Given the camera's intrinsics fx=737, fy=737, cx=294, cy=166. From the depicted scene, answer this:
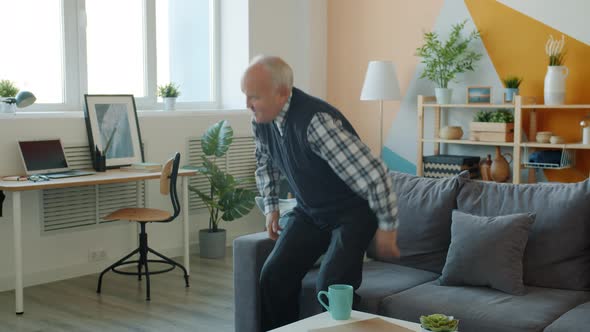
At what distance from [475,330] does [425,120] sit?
3751 millimetres

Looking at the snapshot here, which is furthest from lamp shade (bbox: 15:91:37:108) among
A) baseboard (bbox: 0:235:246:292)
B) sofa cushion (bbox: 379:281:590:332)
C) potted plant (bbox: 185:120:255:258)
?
sofa cushion (bbox: 379:281:590:332)

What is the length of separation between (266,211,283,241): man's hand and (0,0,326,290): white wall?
92.1 inches

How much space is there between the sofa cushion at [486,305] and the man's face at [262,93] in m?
0.95

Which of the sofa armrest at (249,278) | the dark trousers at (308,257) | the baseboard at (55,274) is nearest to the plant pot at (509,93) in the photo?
the sofa armrest at (249,278)

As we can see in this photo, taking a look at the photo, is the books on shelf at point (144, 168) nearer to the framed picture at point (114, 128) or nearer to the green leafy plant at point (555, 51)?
the framed picture at point (114, 128)

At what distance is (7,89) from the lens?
486 cm

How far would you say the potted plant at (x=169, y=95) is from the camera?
5.91 m

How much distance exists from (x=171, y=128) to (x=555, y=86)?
9.45 ft

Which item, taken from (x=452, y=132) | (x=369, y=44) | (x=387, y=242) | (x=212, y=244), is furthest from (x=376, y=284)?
(x=369, y=44)

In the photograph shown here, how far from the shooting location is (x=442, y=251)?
11.2ft

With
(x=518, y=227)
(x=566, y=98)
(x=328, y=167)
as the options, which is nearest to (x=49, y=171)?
(x=328, y=167)

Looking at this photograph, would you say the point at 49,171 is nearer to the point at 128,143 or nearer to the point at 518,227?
the point at 128,143

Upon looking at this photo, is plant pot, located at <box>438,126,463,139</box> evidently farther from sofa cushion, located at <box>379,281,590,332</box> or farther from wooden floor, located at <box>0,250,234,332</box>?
sofa cushion, located at <box>379,281,590,332</box>

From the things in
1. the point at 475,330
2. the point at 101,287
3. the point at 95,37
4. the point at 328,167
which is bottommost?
the point at 101,287
